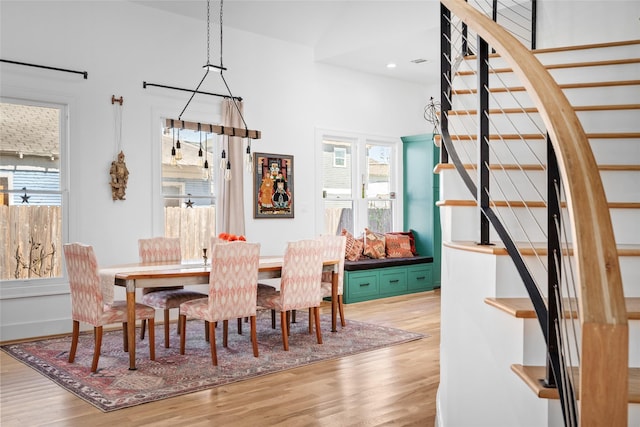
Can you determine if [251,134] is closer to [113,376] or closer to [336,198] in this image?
[113,376]

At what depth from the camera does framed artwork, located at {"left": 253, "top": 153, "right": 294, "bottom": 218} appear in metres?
7.08

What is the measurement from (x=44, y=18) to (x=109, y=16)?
0.65 metres

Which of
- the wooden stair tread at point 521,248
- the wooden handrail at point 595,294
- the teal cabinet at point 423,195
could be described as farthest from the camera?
the teal cabinet at point 423,195

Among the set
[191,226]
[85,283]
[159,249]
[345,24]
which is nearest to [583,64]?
[85,283]

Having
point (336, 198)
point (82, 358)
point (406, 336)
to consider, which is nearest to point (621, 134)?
point (406, 336)

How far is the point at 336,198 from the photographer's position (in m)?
8.14

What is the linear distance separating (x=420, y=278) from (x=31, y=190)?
5199 millimetres

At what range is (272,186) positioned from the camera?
23.8 ft

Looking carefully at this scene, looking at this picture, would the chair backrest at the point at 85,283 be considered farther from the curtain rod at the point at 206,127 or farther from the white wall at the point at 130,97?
the white wall at the point at 130,97

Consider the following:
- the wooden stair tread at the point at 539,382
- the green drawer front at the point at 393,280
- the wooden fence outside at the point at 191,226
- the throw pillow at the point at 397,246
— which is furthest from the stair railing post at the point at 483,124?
the throw pillow at the point at 397,246

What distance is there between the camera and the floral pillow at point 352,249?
7.74 meters

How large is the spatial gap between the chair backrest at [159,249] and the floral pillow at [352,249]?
282 cm

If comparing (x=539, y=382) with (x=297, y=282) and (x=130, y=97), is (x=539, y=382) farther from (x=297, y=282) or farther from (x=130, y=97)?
(x=130, y=97)

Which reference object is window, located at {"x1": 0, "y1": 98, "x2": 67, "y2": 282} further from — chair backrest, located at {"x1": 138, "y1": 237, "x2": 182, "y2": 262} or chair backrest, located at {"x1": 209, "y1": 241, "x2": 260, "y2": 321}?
chair backrest, located at {"x1": 209, "y1": 241, "x2": 260, "y2": 321}
